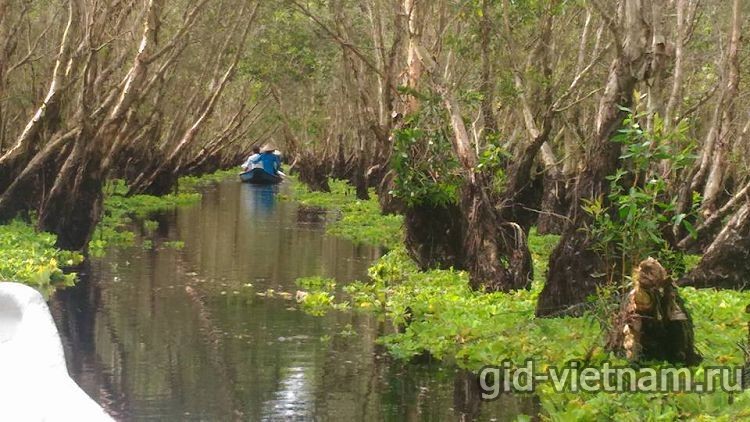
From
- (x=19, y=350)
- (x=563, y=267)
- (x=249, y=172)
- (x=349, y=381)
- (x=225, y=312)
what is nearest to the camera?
(x=19, y=350)

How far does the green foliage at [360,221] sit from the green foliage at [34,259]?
7339 mm

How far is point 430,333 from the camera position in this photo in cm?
1284

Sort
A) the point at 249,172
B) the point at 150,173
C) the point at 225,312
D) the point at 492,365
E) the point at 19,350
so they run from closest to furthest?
the point at 19,350 → the point at 492,365 → the point at 225,312 → the point at 150,173 → the point at 249,172

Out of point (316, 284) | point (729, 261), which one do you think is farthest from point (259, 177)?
point (729, 261)

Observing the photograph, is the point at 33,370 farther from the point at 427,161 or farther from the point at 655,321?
the point at 427,161

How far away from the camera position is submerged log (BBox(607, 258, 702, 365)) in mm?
9992

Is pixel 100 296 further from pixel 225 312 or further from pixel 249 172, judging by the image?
pixel 249 172

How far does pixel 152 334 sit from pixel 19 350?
7694mm

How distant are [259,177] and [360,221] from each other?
30770 millimetres

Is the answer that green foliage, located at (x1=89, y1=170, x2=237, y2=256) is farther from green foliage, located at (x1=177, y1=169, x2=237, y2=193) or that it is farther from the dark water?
green foliage, located at (x1=177, y1=169, x2=237, y2=193)

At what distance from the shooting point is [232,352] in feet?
39.9

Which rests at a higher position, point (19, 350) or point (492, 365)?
point (19, 350)

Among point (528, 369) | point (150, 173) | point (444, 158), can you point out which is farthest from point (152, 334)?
point (150, 173)

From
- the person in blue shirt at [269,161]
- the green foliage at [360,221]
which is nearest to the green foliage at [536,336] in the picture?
the green foliage at [360,221]
